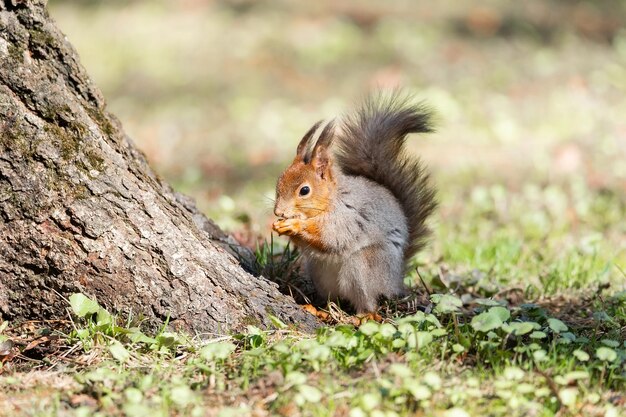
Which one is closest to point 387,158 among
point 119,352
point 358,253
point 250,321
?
point 358,253

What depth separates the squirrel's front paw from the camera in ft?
9.48

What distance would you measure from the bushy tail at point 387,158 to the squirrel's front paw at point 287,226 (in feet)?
1.47

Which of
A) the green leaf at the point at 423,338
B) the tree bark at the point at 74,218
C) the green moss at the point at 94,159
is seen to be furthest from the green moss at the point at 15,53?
the green leaf at the point at 423,338

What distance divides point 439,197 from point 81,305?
8.93 feet

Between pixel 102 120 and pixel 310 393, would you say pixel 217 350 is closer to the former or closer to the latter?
pixel 310 393

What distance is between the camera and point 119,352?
93.0 inches

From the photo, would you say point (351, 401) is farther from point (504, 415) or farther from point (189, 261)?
point (189, 261)

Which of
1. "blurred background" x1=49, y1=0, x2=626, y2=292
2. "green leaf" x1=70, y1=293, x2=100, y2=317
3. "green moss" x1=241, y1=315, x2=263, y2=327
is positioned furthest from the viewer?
"blurred background" x1=49, y1=0, x2=626, y2=292

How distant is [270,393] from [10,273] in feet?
2.72

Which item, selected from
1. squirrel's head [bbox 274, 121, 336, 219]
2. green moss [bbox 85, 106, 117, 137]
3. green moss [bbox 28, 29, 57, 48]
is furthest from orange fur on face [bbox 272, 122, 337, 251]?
green moss [bbox 28, 29, 57, 48]

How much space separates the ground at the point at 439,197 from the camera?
7.34 ft

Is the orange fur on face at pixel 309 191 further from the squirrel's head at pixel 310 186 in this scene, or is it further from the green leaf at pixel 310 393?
the green leaf at pixel 310 393

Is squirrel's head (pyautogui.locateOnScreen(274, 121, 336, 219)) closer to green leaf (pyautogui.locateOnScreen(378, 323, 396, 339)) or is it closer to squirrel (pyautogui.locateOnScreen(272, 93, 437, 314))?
squirrel (pyautogui.locateOnScreen(272, 93, 437, 314))

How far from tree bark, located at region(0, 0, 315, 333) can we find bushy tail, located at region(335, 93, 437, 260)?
0.79 m
